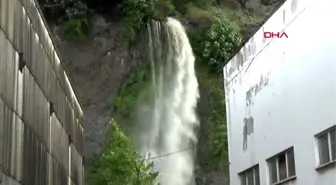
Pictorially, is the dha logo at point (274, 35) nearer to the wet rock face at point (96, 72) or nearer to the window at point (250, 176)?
Result: the window at point (250, 176)

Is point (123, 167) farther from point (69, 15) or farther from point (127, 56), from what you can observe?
point (69, 15)

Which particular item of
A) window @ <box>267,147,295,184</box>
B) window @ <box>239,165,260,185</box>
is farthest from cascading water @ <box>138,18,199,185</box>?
window @ <box>267,147,295,184</box>

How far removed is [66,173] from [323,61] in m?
8.60

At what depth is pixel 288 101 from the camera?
13.9 meters

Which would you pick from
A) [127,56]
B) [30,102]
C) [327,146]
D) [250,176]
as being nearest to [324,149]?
[327,146]

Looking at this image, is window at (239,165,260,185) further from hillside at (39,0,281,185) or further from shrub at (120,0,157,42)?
shrub at (120,0,157,42)

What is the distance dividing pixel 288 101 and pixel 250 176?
419 centimetres

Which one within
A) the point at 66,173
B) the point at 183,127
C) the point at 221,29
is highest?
the point at 221,29

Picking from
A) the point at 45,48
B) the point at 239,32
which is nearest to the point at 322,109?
the point at 45,48

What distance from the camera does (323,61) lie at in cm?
1190

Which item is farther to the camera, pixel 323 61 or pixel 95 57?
pixel 95 57

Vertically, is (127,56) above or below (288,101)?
above

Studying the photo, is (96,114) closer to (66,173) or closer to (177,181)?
(177,181)

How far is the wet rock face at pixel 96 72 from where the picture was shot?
105 feet
